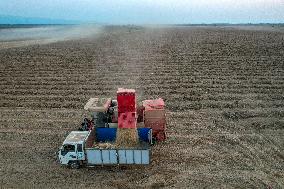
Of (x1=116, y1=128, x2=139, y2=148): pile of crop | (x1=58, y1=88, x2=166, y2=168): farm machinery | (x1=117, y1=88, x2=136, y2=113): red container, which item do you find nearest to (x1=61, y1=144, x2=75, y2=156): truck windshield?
(x1=58, y1=88, x2=166, y2=168): farm machinery

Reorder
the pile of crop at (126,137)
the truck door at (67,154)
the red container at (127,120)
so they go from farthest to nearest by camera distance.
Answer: the red container at (127,120), the pile of crop at (126,137), the truck door at (67,154)

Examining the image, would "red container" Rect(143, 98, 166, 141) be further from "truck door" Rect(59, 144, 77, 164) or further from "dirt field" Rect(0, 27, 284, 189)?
"truck door" Rect(59, 144, 77, 164)

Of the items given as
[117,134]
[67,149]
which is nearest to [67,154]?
[67,149]

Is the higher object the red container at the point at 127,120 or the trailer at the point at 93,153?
the red container at the point at 127,120

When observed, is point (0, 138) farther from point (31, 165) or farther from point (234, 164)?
point (234, 164)

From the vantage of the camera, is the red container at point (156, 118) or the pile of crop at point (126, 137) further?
the red container at point (156, 118)

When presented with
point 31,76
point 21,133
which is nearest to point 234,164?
point 21,133

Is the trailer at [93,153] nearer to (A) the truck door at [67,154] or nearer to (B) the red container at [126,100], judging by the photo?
(A) the truck door at [67,154]

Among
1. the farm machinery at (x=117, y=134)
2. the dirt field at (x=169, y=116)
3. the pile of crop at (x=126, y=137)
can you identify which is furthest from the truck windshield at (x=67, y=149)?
the pile of crop at (x=126, y=137)
